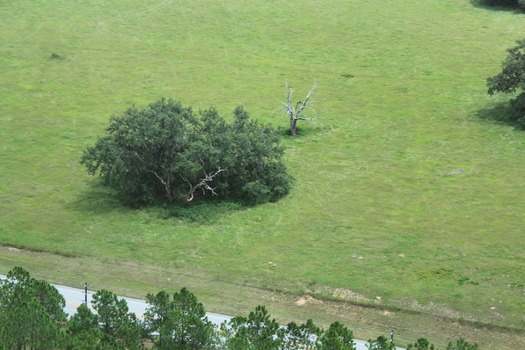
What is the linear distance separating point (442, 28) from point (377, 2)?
37.3 ft

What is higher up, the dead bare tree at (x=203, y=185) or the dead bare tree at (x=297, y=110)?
the dead bare tree at (x=297, y=110)

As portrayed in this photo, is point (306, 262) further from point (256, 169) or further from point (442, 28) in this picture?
point (442, 28)

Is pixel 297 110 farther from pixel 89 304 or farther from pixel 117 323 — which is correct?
pixel 117 323

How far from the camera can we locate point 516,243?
61688mm

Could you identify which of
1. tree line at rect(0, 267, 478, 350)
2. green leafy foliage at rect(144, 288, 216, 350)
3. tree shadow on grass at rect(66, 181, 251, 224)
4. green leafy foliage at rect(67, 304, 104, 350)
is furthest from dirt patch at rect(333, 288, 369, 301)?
green leafy foliage at rect(67, 304, 104, 350)

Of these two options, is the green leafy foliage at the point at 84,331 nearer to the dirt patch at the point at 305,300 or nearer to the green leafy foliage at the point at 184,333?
the green leafy foliage at the point at 184,333

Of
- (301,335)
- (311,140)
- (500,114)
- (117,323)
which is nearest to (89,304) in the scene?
(117,323)

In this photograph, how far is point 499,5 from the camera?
388ft

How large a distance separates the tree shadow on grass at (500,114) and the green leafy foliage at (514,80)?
45cm

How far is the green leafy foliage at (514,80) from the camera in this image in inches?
3302

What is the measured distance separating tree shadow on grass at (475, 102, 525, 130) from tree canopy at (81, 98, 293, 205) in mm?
27067

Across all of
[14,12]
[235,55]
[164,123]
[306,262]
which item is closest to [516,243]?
[306,262]

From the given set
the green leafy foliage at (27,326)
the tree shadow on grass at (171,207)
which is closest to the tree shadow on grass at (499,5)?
the tree shadow on grass at (171,207)

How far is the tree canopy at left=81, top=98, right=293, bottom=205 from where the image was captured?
64.4m
